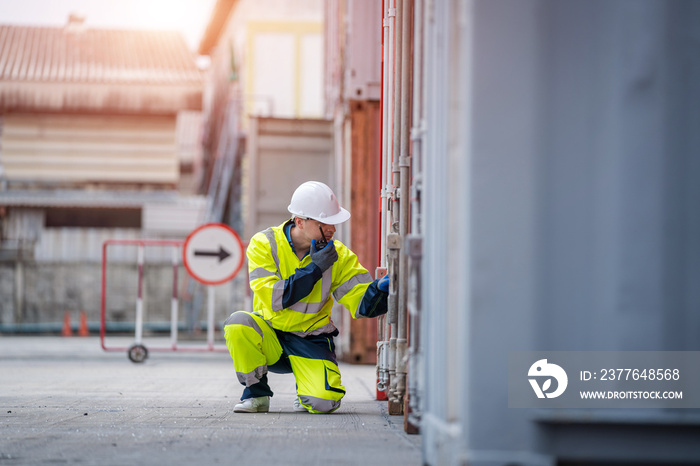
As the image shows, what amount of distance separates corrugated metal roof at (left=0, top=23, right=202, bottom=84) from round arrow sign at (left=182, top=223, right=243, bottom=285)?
13992mm

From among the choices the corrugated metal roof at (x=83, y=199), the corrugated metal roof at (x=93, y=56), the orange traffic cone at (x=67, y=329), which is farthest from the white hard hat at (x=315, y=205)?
the corrugated metal roof at (x=93, y=56)

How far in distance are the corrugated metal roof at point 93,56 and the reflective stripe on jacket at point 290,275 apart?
19.3 metres

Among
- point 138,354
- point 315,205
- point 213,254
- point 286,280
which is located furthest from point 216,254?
point 286,280

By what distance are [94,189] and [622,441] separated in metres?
23.0

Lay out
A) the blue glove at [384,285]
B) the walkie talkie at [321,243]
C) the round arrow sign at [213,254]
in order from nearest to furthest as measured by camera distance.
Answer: the blue glove at [384,285], the walkie talkie at [321,243], the round arrow sign at [213,254]

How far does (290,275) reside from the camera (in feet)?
20.2

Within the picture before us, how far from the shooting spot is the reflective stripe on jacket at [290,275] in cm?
609

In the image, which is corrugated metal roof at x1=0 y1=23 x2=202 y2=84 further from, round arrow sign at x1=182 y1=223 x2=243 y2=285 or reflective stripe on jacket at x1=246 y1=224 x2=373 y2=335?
reflective stripe on jacket at x1=246 y1=224 x2=373 y2=335

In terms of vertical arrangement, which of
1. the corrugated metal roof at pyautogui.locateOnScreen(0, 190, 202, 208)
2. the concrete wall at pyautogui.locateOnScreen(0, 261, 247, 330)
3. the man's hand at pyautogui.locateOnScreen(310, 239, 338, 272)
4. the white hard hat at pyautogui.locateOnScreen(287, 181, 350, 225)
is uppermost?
the corrugated metal roof at pyautogui.locateOnScreen(0, 190, 202, 208)

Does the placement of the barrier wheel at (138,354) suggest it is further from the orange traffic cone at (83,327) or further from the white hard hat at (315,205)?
the orange traffic cone at (83,327)

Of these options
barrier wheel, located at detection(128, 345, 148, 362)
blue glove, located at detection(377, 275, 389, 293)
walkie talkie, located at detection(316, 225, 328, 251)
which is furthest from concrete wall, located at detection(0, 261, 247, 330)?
blue glove, located at detection(377, 275, 389, 293)

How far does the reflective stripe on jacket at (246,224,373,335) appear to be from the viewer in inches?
240

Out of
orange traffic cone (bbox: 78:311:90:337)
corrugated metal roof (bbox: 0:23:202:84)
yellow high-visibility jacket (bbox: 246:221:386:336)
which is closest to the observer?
yellow high-visibility jacket (bbox: 246:221:386:336)

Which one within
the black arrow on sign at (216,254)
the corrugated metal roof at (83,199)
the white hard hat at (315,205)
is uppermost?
the corrugated metal roof at (83,199)
